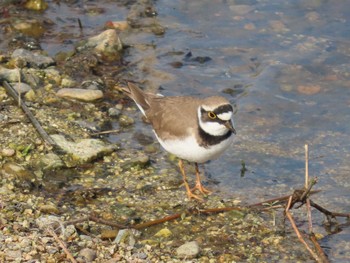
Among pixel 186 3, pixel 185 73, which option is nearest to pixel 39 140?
pixel 185 73

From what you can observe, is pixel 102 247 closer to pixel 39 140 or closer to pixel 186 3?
pixel 39 140

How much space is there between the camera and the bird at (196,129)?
Result: 282 inches

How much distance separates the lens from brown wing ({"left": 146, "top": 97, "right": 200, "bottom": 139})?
7.40 meters

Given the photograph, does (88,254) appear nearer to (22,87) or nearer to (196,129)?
(196,129)

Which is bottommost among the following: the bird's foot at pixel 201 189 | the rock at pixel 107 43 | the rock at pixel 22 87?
the rock at pixel 107 43

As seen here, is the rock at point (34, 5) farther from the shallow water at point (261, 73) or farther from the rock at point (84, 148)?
the rock at point (84, 148)

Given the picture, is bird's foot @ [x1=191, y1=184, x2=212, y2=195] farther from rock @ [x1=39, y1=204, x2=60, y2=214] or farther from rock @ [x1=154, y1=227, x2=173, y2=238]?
rock @ [x1=39, y1=204, x2=60, y2=214]

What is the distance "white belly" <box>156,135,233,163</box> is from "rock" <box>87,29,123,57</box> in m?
3.44

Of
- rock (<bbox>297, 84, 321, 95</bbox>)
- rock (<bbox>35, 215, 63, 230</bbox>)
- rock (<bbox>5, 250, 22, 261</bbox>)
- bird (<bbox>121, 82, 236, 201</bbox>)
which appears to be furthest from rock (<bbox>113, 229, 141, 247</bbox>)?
rock (<bbox>297, 84, 321, 95</bbox>)

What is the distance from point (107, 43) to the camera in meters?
10.5

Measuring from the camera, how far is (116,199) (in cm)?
727

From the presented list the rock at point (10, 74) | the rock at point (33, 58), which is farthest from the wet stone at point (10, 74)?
the rock at point (33, 58)

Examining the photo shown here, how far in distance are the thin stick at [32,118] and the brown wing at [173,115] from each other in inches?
41.2

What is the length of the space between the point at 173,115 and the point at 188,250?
1746 millimetres
